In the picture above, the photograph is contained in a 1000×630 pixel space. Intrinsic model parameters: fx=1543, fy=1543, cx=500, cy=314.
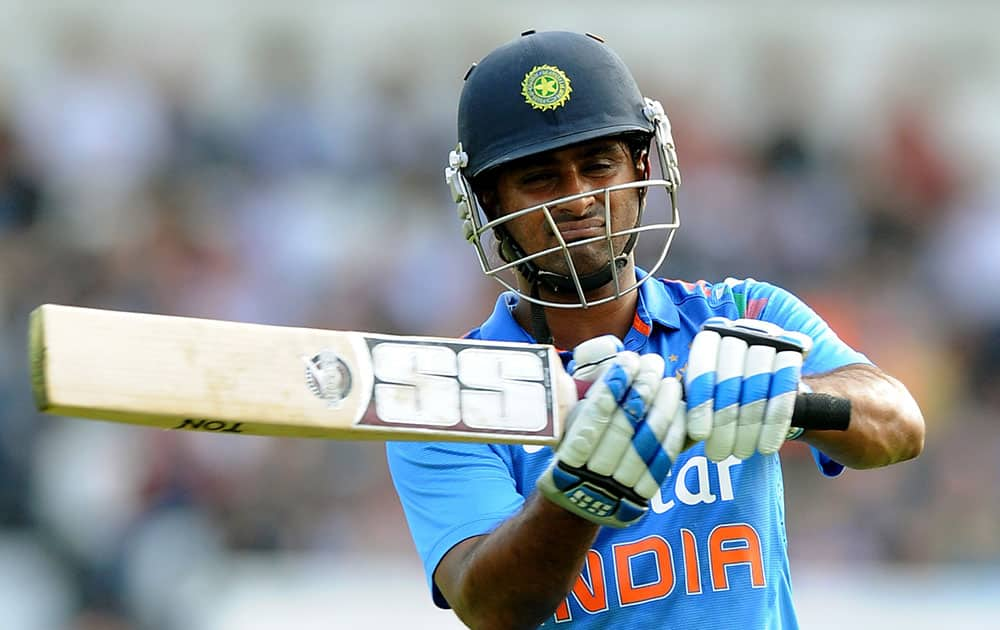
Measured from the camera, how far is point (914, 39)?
8.67 meters

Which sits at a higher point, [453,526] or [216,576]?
[453,526]

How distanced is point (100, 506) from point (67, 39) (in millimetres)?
2813

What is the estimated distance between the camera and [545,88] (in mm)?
2783

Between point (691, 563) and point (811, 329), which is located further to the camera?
point (811, 329)

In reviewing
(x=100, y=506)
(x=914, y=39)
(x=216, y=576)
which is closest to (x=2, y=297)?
(x=100, y=506)

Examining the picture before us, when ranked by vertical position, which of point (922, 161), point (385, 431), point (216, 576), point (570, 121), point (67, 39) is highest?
point (570, 121)

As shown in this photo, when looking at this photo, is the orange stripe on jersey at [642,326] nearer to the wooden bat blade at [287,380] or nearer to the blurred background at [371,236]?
the wooden bat blade at [287,380]

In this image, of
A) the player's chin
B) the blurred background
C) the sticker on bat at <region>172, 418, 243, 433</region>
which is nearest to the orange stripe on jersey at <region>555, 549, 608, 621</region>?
the player's chin

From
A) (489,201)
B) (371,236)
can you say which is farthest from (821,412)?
(371,236)

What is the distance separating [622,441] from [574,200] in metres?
0.65

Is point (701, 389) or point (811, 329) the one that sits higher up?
point (701, 389)

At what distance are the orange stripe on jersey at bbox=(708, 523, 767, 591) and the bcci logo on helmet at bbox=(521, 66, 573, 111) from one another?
0.80 metres

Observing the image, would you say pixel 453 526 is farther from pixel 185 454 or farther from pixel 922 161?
pixel 922 161

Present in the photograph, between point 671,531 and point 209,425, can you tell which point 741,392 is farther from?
point 209,425
